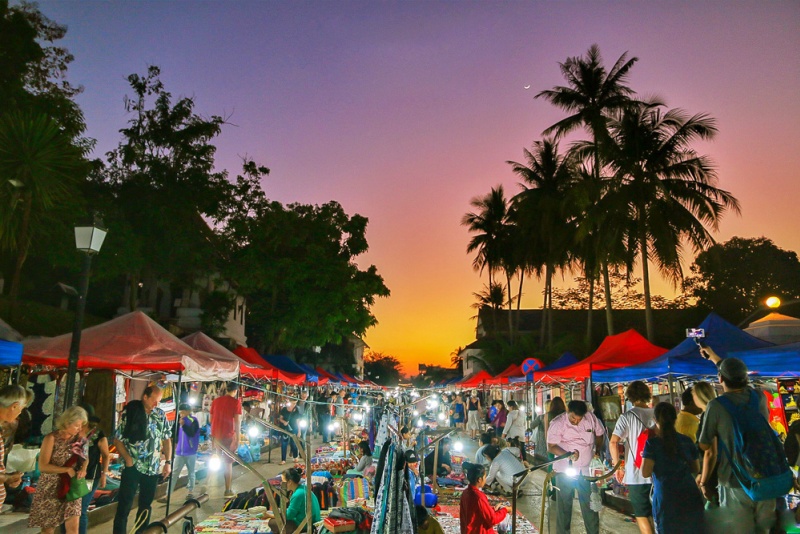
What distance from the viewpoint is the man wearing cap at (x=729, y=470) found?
3.66 meters

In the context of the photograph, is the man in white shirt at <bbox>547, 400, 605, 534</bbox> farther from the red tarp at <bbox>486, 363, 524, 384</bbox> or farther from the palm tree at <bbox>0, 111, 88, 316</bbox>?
the red tarp at <bbox>486, 363, 524, 384</bbox>

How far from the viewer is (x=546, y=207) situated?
32781 mm

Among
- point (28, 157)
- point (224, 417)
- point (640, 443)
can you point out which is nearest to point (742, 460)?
point (640, 443)

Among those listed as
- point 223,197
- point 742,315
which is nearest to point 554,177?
point 742,315

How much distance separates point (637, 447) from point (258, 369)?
1193 centimetres

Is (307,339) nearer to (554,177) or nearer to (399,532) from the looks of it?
(554,177)

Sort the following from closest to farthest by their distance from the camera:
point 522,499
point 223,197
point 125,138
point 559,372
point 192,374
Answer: point 192,374, point 522,499, point 559,372, point 125,138, point 223,197

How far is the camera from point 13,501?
8.48 meters

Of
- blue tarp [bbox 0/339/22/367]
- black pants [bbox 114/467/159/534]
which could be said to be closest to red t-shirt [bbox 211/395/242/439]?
blue tarp [bbox 0/339/22/367]

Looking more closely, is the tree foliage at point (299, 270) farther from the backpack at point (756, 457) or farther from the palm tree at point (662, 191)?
the backpack at point (756, 457)

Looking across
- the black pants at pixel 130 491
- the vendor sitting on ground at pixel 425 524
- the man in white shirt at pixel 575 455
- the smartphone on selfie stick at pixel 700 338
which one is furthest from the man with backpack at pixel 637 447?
the black pants at pixel 130 491

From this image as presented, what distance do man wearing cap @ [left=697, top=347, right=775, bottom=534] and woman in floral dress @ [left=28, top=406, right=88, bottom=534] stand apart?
221 inches

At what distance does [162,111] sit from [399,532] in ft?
75.8

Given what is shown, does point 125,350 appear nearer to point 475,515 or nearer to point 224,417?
point 224,417
